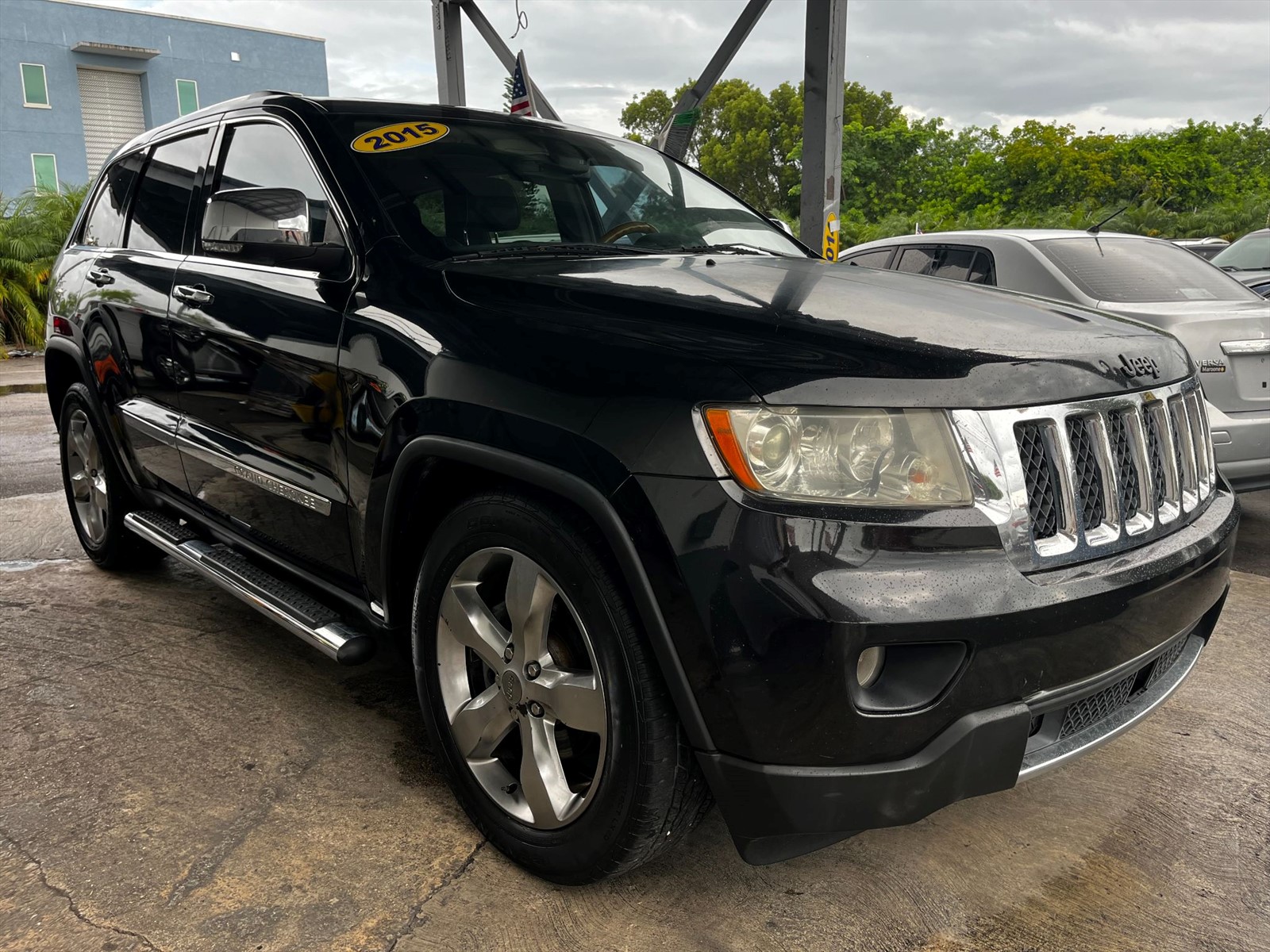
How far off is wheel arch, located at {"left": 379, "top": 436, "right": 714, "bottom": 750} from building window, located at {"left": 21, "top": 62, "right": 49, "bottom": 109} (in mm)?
37721

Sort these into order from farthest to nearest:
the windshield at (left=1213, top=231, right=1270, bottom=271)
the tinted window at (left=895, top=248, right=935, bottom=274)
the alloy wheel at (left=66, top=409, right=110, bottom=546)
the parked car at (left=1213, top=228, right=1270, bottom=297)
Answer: the windshield at (left=1213, top=231, right=1270, bottom=271) → the parked car at (left=1213, top=228, right=1270, bottom=297) → the tinted window at (left=895, top=248, right=935, bottom=274) → the alloy wheel at (left=66, top=409, right=110, bottom=546)

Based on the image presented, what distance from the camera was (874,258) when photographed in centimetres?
716

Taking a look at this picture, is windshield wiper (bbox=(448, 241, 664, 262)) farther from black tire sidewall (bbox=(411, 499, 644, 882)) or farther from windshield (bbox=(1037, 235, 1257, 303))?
windshield (bbox=(1037, 235, 1257, 303))

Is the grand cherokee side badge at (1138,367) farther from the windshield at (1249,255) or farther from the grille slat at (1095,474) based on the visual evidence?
the windshield at (1249,255)

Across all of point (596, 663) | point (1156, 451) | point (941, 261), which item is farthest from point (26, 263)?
point (1156, 451)

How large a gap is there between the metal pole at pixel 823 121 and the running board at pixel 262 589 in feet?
16.8

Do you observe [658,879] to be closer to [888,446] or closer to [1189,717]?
[888,446]

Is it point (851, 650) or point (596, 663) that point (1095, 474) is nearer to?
point (851, 650)

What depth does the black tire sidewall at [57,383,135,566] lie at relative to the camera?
161 inches

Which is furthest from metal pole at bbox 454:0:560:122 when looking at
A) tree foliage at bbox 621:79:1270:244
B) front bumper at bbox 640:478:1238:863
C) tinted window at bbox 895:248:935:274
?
tree foliage at bbox 621:79:1270:244

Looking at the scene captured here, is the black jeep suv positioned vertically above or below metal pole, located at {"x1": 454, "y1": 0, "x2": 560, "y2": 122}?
below

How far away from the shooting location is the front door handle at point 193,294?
310 centimetres

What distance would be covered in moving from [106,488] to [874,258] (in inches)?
202

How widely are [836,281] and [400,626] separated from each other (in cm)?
137
